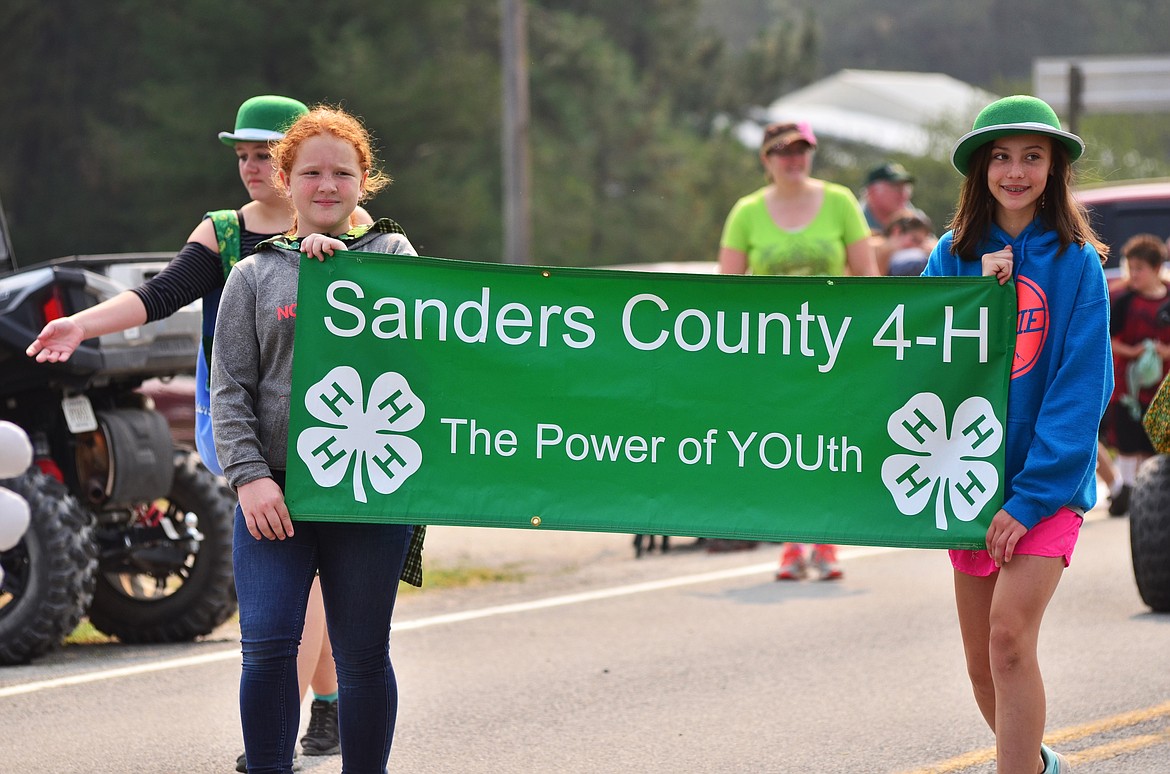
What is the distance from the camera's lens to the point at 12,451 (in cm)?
579

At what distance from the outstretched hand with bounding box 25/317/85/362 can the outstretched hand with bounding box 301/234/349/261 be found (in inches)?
30.7

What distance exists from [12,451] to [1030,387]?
3.53 meters

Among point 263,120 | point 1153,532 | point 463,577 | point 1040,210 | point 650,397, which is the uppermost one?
point 263,120

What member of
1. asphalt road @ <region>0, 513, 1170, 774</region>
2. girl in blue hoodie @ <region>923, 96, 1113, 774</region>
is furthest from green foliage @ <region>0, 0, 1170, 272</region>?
girl in blue hoodie @ <region>923, 96, 1113, 774</region>

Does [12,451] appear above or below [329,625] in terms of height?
above

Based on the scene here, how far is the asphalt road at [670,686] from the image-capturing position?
539 cm

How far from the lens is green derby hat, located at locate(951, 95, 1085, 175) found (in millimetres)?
4086

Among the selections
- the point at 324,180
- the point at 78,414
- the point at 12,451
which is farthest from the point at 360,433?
the point at 78,414

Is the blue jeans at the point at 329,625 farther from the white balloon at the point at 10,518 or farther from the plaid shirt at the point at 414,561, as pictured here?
the white balloon at the point at 10,518

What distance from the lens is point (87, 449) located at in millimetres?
7168

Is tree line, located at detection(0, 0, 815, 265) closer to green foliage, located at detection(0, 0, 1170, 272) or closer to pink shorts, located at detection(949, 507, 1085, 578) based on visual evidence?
green foliage, located at detection(0, 0, 1170, 272)

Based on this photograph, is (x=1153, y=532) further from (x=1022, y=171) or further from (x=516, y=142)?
(x=516, y=142)

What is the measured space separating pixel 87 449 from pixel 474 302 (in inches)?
135

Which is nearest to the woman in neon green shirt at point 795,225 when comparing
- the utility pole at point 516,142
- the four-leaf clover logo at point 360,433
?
the four-leaf clover logo at point 360,433
